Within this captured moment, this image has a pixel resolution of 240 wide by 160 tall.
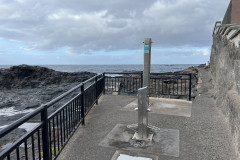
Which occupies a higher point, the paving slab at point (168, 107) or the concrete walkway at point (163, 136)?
the paving slab at point (168, 107)

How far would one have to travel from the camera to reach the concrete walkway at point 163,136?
3.69 meters

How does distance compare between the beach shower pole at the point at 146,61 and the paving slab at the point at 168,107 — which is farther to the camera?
the paving slab at the point at 168,107

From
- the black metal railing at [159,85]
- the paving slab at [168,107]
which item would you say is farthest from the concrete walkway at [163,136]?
the black metal railing at [159,85]

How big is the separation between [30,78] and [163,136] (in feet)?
86.7

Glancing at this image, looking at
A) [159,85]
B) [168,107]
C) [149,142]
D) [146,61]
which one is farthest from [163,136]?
[159,85]

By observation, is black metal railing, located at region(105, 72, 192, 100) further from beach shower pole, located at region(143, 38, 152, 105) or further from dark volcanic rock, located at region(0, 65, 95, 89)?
dark volcanic rock, located at region(0, 65, 95, 89)

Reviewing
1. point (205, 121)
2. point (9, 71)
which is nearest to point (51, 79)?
point (9, 71)

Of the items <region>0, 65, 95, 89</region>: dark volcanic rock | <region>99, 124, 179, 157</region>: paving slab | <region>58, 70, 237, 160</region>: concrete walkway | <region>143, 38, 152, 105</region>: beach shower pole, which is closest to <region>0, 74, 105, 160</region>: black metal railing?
<region>58, 70, 237, 160</region>: concrete walkway

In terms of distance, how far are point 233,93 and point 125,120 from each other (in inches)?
113

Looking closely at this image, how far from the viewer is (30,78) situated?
26969mm

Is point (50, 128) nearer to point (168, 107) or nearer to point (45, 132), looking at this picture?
point (45, 132)

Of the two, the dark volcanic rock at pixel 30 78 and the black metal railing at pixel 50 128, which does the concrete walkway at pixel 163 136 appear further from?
the dark volcanic rock at pixel 30 78

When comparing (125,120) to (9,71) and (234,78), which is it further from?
(9,71)

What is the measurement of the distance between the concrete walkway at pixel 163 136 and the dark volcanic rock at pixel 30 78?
21.2 metres
